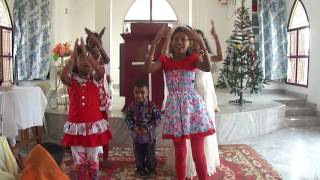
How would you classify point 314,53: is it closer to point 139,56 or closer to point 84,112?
point 139,56

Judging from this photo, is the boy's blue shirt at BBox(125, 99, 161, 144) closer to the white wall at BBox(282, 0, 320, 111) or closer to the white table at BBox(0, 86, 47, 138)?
the white table at BBox(0, 86, 47, 138)

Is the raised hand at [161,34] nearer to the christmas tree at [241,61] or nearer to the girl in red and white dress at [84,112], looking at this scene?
the girl in red and white dress at [84,112]

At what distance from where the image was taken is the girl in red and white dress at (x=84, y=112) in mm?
2895

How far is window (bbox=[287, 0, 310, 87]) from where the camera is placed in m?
7.76

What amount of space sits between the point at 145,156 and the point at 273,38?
5.91 m

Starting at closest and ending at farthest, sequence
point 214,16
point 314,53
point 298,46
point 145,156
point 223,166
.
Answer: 1. point 145,156
2. point 223,166
3. point 314,53
4. point 298,46
5. point 214,16

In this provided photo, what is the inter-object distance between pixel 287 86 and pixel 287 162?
4.70 m

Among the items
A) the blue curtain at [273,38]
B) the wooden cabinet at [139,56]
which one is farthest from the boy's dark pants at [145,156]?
the blue curtain at [273,38]

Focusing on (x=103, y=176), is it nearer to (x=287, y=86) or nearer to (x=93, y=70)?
(x=93, y=70)

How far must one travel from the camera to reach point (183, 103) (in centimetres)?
295

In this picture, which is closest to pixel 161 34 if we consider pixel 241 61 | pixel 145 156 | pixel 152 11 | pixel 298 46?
pixel 145 156

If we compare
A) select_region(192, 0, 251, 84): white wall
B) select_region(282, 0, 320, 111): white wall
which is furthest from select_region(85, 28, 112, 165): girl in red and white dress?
select_region(192, 0, 251, 84): white wall

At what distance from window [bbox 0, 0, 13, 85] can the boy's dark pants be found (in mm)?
3947

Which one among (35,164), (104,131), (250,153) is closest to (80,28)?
(250,153)
